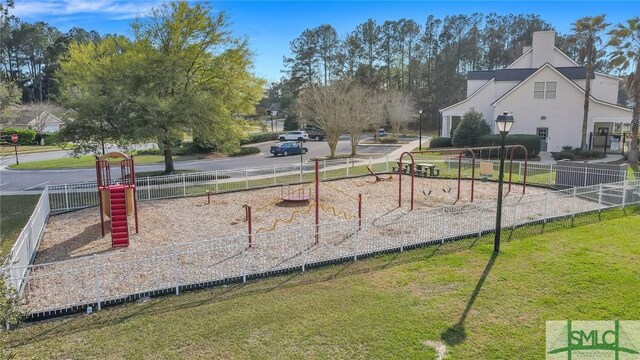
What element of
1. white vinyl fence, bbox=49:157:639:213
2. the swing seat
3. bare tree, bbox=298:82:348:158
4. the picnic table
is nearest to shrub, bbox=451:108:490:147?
white vinyl fence, bbox=49:157:639:213

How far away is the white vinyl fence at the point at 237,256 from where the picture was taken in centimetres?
888

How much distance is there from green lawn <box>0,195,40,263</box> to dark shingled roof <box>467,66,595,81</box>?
37958mm

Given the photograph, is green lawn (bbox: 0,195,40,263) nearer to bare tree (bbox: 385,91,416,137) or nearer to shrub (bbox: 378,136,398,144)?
shrub (bbox: 378,136,398,144)

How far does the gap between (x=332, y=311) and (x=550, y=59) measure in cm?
4382

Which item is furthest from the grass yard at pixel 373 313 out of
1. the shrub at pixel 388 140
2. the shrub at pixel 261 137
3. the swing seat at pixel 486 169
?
the shrub at pixel 261 137

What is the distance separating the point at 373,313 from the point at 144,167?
1134 inches

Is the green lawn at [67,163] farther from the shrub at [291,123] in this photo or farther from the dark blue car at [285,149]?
the shrub at [291,123]

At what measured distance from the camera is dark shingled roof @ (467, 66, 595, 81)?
37656 mm

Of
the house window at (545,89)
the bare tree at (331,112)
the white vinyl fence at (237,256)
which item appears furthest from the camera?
the bare tree at (331,112)

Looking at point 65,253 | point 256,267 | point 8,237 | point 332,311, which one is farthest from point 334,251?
point 8,237

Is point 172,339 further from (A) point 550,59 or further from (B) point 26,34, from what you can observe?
(B) point 26,34

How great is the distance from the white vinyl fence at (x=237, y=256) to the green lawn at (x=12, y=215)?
3745 mm

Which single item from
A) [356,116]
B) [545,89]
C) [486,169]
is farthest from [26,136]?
[545,89]

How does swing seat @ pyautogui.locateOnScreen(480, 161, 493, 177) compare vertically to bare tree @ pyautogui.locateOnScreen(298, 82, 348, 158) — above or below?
below
